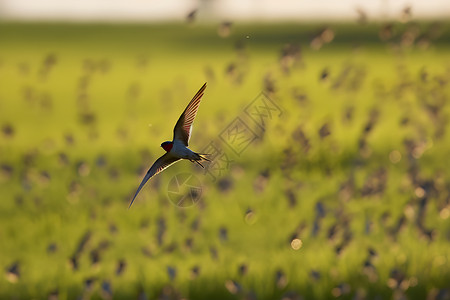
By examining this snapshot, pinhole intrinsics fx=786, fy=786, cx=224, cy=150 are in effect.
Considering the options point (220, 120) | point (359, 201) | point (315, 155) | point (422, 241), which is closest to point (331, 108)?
point (220, 120)

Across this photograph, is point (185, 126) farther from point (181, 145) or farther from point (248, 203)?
point (248, 203)

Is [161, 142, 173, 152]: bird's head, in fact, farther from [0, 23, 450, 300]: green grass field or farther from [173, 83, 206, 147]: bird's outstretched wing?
[0, 23, 450, 300]: green grass field

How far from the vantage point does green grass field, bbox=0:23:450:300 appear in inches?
259

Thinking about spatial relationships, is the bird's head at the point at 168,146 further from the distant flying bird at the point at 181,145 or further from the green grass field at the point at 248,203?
the green grass field at the point at 248,203

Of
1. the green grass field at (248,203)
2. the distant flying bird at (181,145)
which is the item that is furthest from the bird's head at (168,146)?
the green grass field at (248,203)

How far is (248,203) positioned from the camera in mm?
9008

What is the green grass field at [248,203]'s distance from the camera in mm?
6582

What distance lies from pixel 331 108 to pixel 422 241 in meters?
9.58

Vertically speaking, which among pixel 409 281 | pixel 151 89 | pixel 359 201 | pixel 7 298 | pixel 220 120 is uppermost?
pixel 151 89

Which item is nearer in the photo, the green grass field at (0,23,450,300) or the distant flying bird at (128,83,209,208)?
the distant flying bird at (128,83,209,208)

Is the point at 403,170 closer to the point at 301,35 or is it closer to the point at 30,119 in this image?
the point at 30,119

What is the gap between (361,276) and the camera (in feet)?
21.9

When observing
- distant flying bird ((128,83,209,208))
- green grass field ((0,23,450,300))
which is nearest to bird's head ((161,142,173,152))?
distant flying bird ((128,83,209,208))

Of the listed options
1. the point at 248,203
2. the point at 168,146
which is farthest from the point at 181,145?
the point at 248,203
